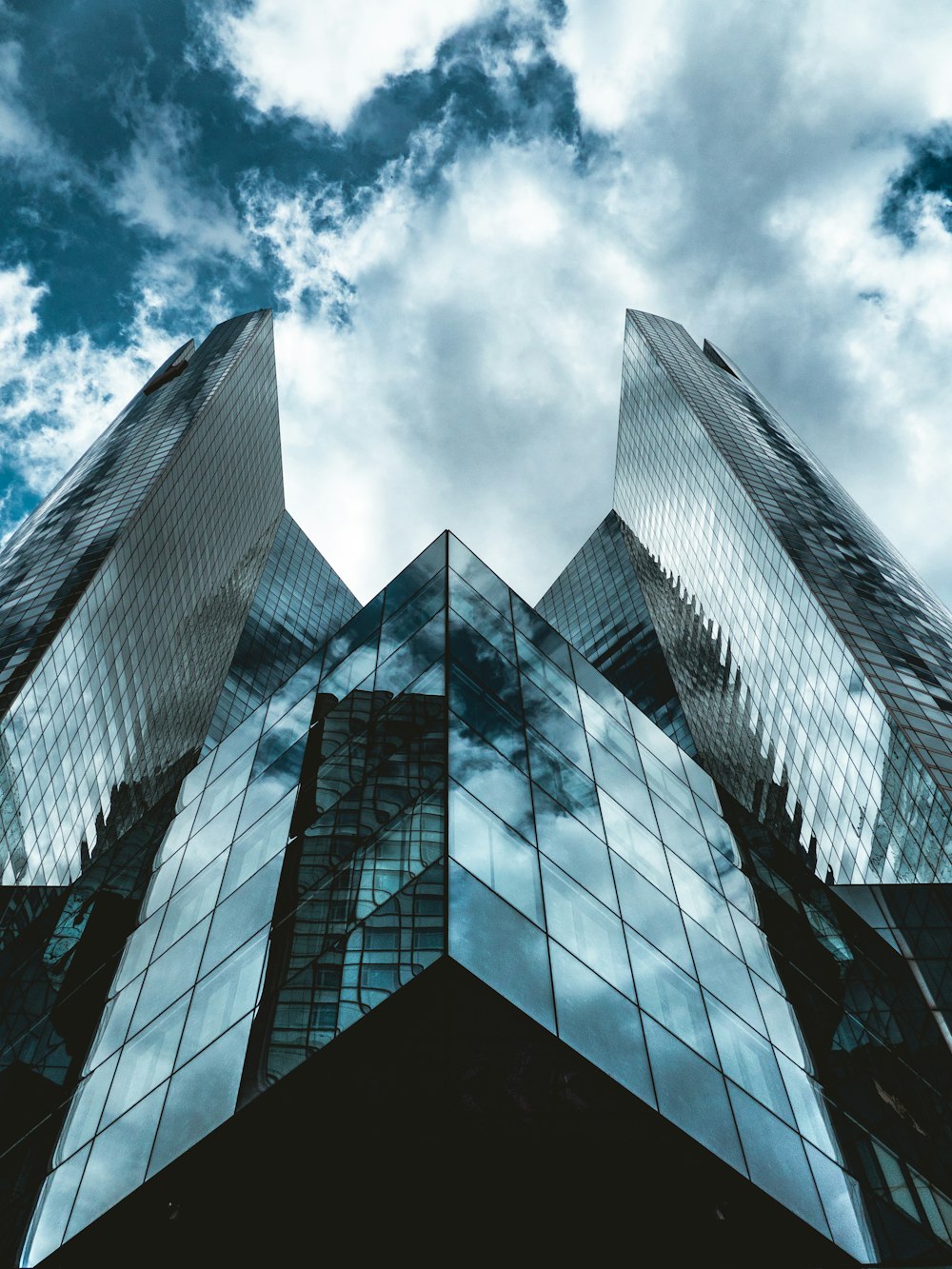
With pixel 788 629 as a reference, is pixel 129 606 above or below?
above

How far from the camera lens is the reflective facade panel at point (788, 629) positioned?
44500 millimetres

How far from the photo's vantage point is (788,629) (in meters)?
60.8

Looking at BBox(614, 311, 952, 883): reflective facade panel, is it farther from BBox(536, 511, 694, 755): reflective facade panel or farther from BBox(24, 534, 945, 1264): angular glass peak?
BBox(24, 534, 945, 1264): angular glass peak

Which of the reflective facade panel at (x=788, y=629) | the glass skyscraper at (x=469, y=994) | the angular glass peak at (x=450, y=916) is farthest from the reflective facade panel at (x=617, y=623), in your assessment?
the angular glass peak at (x=450, y=916)

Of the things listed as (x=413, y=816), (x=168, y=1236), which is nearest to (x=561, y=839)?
(x=413, y=816)

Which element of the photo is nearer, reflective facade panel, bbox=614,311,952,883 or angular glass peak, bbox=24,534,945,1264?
angular glass peak, bbox=24,534,945,1264

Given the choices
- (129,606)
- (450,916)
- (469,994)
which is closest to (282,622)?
(129,606)

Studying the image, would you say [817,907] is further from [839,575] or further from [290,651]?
[290,651]

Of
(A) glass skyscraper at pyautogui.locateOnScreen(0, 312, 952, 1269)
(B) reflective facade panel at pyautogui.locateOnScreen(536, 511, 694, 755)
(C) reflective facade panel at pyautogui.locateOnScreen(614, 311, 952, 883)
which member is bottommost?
(A) glass skyscraper at pyautogui.locateOnScreen(0, 312, 952, 1269)

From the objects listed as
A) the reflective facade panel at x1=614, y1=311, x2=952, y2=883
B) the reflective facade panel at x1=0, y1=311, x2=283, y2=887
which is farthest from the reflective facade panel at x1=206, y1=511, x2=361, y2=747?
the reflective facade panel at x1=614, y1=311, x2=952, y2=883

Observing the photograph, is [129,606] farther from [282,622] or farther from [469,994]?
[282,622]

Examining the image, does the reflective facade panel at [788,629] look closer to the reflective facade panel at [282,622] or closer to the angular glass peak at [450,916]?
the angular glass peak at [450,916]

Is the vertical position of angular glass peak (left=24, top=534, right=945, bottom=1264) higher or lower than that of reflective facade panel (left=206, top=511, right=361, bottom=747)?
lower

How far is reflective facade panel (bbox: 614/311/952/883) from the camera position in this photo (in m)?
44.5
